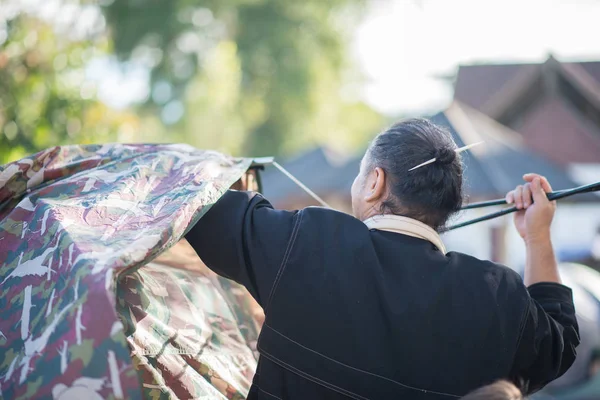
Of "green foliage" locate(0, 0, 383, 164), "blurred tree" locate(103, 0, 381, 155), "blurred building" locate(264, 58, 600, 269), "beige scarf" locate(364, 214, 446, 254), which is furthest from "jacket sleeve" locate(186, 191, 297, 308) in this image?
"blurred tree" locate(103, 0, 381, 155)

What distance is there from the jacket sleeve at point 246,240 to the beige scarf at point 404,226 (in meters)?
0.23

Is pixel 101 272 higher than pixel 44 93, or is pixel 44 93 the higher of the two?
pixel 44 93

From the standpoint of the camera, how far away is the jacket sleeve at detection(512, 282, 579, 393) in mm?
1708

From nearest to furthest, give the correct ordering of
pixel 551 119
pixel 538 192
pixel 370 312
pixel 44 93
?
pixel 370 312
pixel 538 192
pixel 44 93
pixel 551 119

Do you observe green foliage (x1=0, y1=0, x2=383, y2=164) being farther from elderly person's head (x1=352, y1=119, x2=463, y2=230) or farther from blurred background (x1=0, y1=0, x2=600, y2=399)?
elderly person's head (x1=352, y1=119, x2=463, y2=230)

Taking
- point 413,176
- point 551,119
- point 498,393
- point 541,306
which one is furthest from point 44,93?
point 551,119

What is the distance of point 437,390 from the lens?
1.68 meters

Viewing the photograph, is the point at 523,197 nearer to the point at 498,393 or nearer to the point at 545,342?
the point at 545,342

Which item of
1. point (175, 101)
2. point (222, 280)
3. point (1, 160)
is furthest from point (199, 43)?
point (222, 280)

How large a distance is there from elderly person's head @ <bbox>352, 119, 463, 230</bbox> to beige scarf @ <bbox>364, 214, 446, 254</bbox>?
0.04m

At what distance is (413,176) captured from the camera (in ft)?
5.85

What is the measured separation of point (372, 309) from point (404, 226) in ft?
0.79

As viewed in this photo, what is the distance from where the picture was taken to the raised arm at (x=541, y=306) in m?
1.72

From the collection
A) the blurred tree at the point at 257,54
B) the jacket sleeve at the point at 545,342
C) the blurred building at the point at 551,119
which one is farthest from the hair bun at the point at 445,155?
the blurred tree at the point at 257,54
